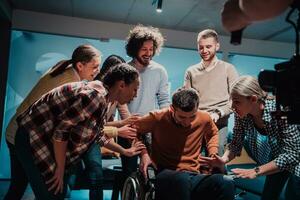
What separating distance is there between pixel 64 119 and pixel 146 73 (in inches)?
45.7

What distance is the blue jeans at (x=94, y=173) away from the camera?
6.93ft

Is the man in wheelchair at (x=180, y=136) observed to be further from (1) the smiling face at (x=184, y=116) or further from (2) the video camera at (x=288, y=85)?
(2) the video camera at (x=288, y=85)

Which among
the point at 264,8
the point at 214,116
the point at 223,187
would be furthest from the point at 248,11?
the point at 214,116

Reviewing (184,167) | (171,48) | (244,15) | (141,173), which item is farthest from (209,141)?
(171,48)

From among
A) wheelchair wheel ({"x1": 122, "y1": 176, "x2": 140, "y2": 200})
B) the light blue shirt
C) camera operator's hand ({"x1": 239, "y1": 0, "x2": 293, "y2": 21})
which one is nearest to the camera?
camera operator's hand ({"x1": 239, "y1": 0, "x2": 293, "y2": 21})

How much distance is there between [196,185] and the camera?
1.99 meters

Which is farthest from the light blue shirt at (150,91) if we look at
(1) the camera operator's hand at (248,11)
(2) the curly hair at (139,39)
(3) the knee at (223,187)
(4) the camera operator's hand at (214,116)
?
(1) the camera operator's hand at (248,11)

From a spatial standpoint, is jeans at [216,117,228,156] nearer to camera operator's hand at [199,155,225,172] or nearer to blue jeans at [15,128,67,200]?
camera operator's hand at [199,155,225,172]

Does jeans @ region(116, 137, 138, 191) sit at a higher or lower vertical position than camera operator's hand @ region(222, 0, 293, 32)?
lower

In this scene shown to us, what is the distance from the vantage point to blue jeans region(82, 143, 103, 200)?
2.11 meters

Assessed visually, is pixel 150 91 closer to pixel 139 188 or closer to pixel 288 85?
Answer: pixel 139 188

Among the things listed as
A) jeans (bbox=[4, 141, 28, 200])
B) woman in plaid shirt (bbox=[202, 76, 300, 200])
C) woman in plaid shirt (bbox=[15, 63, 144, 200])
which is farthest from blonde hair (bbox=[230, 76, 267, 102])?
jeans (bbox=[4, 141, 28, 200])

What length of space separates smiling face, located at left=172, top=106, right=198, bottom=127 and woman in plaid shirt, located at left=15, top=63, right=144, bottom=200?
2.07 ft

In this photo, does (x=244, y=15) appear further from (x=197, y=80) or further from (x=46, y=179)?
(x=197, y=80)
